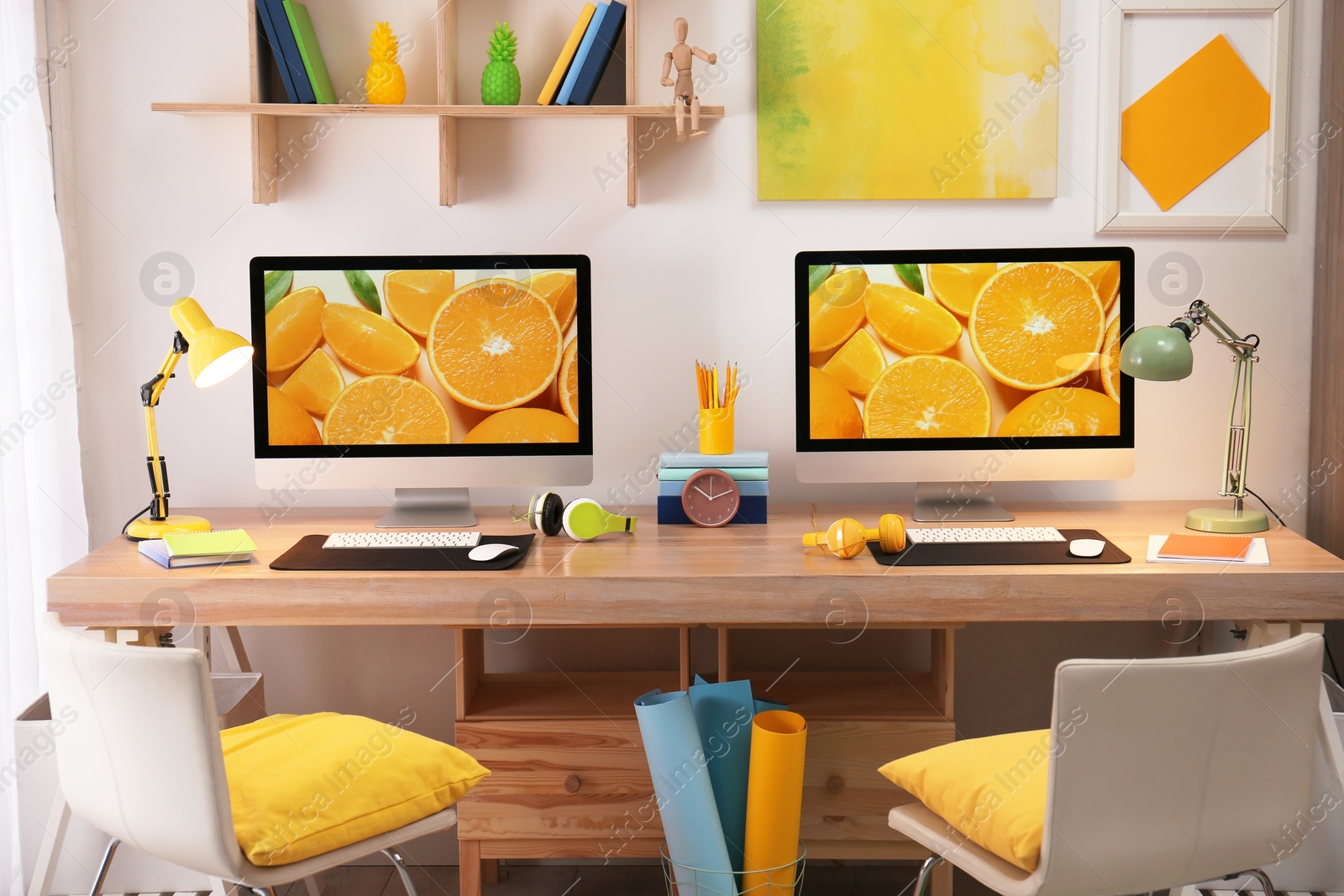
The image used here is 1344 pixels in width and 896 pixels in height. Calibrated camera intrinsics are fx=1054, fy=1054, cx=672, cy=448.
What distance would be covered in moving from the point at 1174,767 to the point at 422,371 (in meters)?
1.40

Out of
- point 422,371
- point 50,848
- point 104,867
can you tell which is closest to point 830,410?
point 422,371

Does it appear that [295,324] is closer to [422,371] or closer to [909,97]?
[422,371]

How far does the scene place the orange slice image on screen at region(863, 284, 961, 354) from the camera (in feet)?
6.43

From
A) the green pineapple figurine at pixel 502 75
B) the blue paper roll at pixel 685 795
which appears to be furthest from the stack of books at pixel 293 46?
the blue paper roll at pixel 685 795

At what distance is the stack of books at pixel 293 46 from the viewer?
204cm

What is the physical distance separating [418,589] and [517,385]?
1.57 feet

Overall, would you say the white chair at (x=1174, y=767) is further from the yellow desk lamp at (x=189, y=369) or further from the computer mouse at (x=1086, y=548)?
the yellow desk lamp at (x=189, y=369)

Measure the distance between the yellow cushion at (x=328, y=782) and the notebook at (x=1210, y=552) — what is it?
45.0 inches

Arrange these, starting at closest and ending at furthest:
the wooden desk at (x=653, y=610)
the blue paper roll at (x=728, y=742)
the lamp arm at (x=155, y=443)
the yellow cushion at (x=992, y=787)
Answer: the yellow cushion at (x=992, y=787) → the wooden desk at (x=653, y=610) → the blue paper roll at (x=728, y=742) → the lamp arm at (x=155, y=443)

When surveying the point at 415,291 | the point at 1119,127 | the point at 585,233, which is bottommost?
the point at 415,291

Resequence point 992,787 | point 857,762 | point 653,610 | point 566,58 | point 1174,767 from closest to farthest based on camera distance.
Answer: point 1174,767 < point 992,787 < point 653,610 < point 857,762 < point 566,58

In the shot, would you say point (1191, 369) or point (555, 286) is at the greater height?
point (555, 286)

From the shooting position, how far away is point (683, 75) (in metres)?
2.03

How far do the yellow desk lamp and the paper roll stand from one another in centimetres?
94
